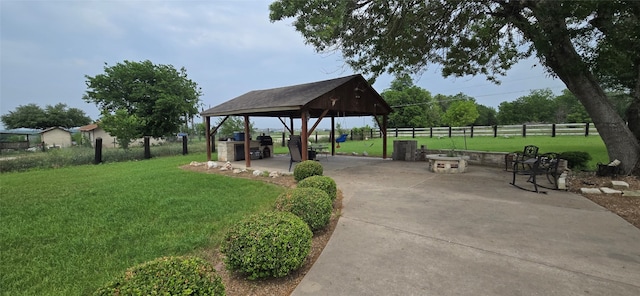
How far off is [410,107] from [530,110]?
69.8ft

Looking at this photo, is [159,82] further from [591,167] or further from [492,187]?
[591,167]

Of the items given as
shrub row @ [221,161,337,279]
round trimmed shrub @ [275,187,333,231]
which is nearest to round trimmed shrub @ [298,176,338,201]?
round trimmed shrub @ [275,187,333,231]

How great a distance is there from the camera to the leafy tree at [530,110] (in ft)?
139

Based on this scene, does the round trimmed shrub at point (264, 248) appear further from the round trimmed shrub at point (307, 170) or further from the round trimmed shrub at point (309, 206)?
the round trimmed shrub at point (307, 170)

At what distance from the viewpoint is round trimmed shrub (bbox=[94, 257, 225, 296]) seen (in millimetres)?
1463

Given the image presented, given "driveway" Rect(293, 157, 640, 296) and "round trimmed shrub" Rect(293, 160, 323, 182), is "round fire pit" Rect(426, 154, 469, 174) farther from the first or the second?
"round trimmed shrub" Rect(293, 160, 323, 182)

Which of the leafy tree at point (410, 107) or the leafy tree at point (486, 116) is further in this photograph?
the leafy tree at point (486, 116)

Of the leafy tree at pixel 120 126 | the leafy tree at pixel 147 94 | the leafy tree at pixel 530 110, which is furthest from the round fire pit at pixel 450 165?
the leafy tree at pixel 530 110

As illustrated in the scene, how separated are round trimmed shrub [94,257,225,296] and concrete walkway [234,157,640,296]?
78cm

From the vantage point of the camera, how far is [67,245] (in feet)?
10.6

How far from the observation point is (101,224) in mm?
3963

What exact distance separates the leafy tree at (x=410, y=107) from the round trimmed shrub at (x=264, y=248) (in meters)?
35.1

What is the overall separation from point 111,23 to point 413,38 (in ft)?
47.0

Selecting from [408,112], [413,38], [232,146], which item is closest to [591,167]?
[413,38]
